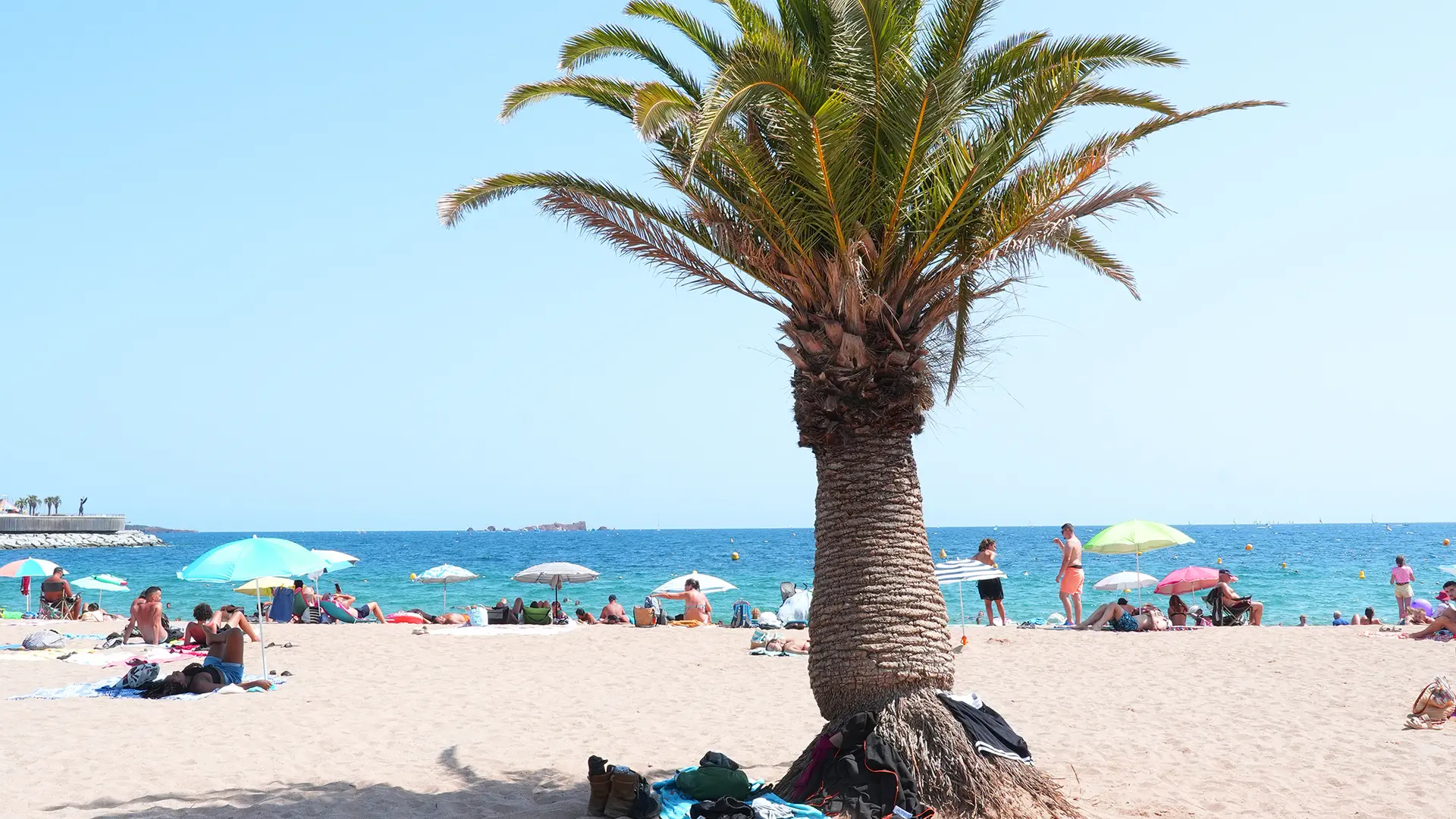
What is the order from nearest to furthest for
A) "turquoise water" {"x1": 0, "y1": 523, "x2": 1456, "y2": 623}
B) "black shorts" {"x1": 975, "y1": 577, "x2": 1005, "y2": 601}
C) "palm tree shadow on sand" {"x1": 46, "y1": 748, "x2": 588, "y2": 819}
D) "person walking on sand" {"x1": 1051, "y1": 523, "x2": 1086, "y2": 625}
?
"palm tree shadow on sand" {"x1": 46, "y1": 748, "x2": 588, "y2": 819}
"person walking on sand" {"x1": 1051, "y1": 523, "x2": 1086, "y2": 625}
"black shorts" {"x1": 975, "y1": 577, "x2": 1005, "y2": 601}
"turquoise water" {"x1": 0, "y1": 523, "x2": 1456, "y2": 623}

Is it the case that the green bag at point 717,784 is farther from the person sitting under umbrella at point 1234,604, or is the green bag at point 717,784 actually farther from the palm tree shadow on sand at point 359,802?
the person sitting under umbrella at point 1234,604

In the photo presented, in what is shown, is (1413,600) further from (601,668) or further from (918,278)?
(918,278)

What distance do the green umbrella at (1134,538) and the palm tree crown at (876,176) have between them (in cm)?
1313

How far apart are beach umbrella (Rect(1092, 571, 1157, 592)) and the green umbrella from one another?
2.83 m

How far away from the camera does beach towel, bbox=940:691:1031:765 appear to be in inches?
261

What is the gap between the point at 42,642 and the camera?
16.7 metres

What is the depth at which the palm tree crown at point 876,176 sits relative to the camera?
21.3 feet

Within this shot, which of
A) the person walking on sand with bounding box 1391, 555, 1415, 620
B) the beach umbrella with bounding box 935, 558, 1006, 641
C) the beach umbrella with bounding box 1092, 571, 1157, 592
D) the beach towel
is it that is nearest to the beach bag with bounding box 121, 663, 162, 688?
the beach towel

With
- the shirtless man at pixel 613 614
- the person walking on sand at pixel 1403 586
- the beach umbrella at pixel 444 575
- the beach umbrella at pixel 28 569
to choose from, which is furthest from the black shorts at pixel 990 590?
the beach umbrella at pixel 28 569

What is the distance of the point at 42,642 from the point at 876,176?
1685 centimetres

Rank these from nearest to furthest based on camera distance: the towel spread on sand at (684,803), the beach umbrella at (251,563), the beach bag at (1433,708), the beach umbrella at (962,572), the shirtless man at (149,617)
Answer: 1. the towel spread on sand at (684,803)
2. the beach bag at (1433,708)
3. the beach umbrella at (251,563)
4. the beach umbrella at (962,572)
5. the shirtless man at (149,617)

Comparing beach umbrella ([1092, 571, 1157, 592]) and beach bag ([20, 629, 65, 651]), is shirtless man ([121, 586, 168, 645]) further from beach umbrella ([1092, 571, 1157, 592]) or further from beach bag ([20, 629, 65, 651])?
beach umbrella ([1092, 571, 1157, 592])

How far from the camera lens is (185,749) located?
8750 mm

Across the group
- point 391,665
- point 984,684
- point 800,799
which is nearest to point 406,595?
point 391,665
